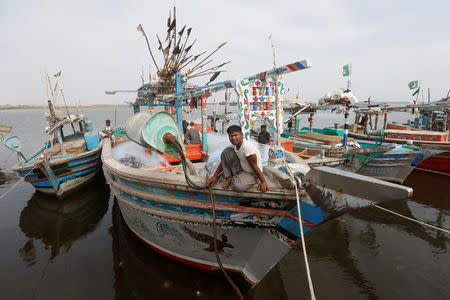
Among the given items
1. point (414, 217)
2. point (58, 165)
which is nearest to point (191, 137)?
point (58, 165)

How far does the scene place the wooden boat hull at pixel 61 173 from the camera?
8180 mm

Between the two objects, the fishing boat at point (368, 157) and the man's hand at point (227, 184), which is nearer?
the man's hand at point (227, 184)

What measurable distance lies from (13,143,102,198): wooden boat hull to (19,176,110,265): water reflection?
1.65 feet

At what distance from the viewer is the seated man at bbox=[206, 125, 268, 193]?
9.79 feet

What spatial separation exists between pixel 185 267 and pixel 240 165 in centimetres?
315

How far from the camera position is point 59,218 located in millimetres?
7730

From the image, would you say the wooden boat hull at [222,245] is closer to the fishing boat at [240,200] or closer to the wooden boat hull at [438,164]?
the fishing boat at [240,200]

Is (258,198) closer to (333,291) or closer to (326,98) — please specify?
(333,291)

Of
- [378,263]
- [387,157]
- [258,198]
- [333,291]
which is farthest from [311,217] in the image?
[387,157]

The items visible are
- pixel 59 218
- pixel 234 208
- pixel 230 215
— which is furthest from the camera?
pixel 59 218

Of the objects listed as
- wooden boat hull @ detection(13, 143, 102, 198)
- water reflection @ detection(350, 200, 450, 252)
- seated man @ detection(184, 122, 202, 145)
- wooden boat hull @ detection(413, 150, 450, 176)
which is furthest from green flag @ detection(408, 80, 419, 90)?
wooden boat hull @ detection(13, 143, 102, 198)

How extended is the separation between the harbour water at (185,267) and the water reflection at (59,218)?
0.11ft

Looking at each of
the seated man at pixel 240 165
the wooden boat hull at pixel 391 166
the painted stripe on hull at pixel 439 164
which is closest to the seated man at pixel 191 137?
the seated man at pixel 240 165

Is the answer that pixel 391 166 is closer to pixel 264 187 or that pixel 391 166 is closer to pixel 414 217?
pixel 414 217
